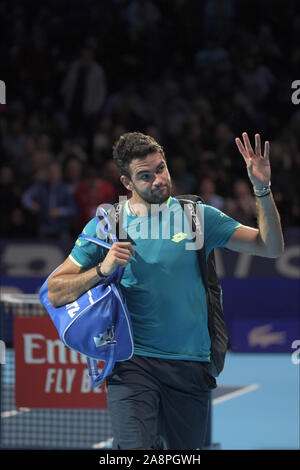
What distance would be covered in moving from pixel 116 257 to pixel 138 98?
12.5 m

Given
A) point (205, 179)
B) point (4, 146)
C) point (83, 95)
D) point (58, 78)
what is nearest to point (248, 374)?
point (205, 179)

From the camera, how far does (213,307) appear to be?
502cm

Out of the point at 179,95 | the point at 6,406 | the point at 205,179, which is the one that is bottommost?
the point at 6,406

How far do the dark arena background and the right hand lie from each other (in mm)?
2496

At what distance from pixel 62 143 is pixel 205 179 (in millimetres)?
3860

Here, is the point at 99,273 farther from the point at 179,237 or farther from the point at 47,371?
the point at 47,371

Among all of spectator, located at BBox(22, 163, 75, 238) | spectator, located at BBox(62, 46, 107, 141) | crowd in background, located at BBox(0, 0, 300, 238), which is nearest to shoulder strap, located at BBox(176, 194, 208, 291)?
crowd in background, located at BBox(0, 0, 300, 238)

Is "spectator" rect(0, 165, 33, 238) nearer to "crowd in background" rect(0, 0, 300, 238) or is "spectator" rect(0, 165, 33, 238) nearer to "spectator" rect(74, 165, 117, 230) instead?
"crowd in background" rect(0, 0, 300, 238)

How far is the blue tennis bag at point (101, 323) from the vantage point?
4777 millimetres

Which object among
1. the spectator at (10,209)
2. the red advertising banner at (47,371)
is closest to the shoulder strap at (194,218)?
the red advertising banner at (47,371)

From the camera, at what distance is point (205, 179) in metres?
12.9

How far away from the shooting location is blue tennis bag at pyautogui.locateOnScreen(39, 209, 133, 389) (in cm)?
478

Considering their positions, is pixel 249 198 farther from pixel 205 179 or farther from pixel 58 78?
pixel 58 78

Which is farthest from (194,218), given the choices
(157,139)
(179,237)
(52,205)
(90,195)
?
(157,139)
